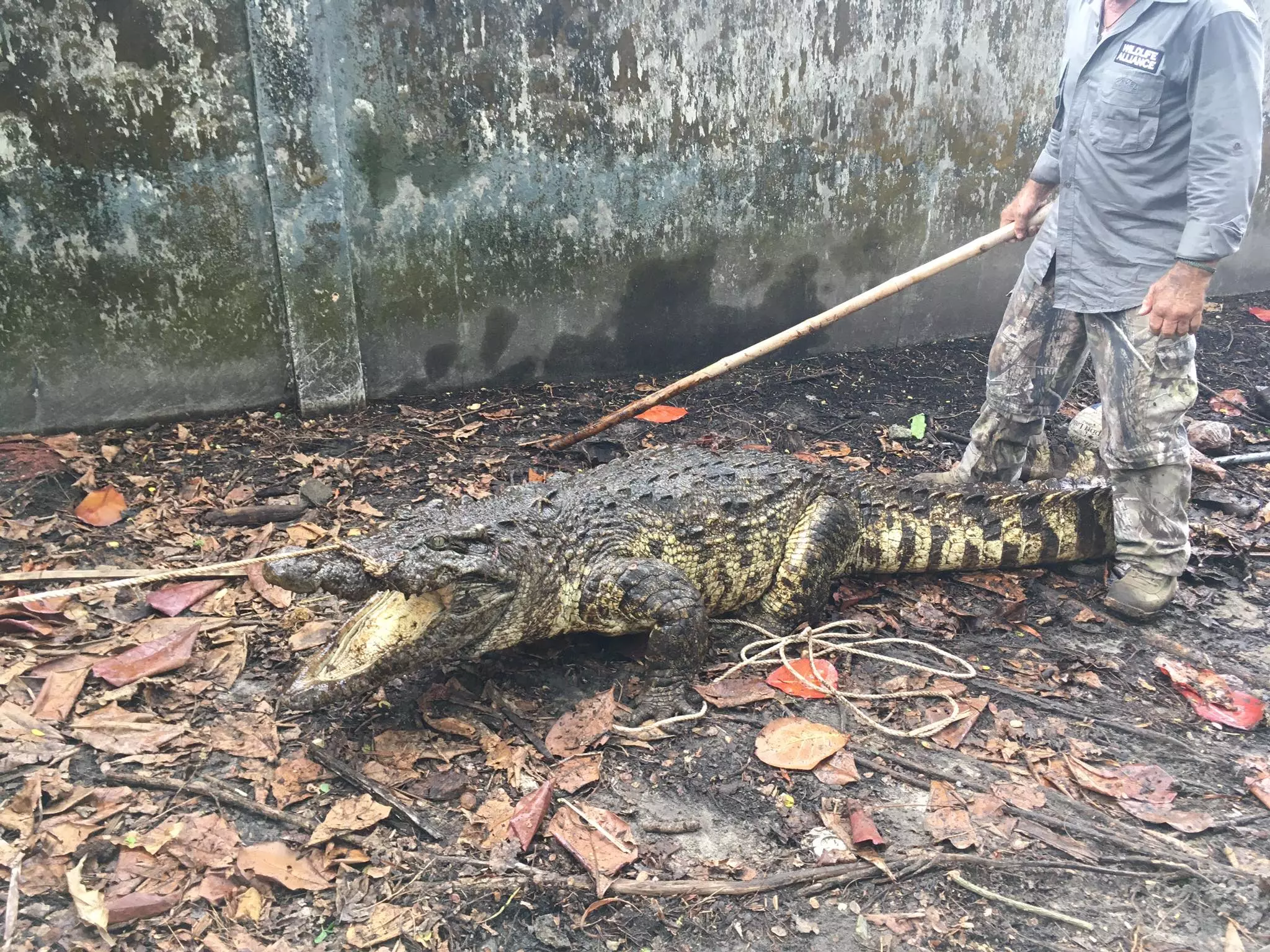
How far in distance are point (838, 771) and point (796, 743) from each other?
0.17m

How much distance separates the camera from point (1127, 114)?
3.21 meters

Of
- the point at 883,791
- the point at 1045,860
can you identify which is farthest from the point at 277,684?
the point at 1045,860

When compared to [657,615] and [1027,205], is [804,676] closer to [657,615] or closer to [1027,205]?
[657,615]

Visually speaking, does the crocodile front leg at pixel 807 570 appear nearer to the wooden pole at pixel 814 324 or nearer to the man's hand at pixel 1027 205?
the wooden pole at pixel 814 324

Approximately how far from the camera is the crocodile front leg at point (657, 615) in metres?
3.07

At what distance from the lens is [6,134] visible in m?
4.06

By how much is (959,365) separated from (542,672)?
4624 mm

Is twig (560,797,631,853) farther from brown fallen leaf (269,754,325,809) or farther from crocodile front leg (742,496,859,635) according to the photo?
crocodile front leg (742,496,859,635)

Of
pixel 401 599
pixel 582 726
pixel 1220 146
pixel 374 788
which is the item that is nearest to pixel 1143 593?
pixel 1220 146

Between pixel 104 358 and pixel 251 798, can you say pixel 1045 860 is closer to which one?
pixel 251 798

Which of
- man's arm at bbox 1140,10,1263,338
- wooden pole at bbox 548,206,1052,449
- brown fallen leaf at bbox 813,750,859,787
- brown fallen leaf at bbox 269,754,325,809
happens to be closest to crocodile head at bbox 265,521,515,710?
brown fallen leaf at bbox 269,754,325,809

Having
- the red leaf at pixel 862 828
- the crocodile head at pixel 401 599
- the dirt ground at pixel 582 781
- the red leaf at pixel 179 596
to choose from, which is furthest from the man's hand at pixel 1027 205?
the red leaf at pixel 179 596

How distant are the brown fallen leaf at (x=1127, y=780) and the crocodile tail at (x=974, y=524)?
4.03 feet

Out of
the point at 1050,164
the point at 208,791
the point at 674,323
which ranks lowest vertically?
the point at 208,791
